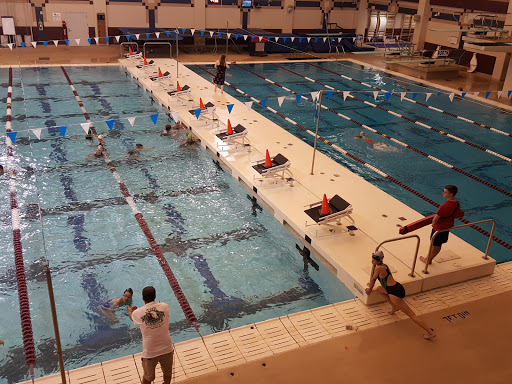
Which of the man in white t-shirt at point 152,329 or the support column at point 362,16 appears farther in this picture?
the support column at point 362,16

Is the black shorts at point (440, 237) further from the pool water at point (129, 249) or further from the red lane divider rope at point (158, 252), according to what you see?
the red lane divider rope at point (158, 252)

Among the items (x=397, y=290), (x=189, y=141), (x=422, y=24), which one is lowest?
(x=189, y=141)

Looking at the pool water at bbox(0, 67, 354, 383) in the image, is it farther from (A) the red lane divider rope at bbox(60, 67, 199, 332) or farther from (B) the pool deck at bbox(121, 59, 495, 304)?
(B) the pool deck at bbox(121, 59, 495, 304)

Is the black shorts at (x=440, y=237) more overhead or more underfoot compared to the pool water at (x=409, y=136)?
more overhead

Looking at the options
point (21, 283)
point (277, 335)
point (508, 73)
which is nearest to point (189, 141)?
point (21, 283)

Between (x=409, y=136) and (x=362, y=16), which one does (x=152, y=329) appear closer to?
(x=409, y=136)

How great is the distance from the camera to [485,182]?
→ 934 centimetres

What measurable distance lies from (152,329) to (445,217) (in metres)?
3.59

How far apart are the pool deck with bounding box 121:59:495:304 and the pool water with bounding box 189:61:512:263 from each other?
696 mm

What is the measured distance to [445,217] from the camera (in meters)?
5.59

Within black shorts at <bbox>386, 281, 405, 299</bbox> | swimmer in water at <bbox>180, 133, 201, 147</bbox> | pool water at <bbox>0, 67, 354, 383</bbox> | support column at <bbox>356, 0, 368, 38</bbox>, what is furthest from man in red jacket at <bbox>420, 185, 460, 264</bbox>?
support column at <bbox>356, 0, 368, 38</bbox>

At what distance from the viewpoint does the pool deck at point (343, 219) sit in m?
5.89

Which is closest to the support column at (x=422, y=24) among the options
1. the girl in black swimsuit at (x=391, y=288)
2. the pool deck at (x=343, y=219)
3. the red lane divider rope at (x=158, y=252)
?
the pool deck at (x=343, y=219)

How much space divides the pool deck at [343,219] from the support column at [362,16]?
15925 mm
